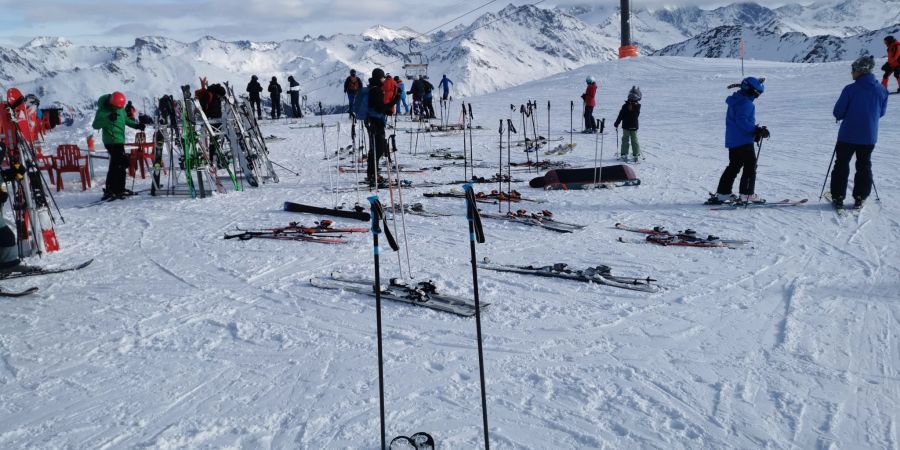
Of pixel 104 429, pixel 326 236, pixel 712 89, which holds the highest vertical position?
pixel 712 89

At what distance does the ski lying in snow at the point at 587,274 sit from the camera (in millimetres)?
5238

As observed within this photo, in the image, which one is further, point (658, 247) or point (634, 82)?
point (634, 82)

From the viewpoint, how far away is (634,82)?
88.4 feet

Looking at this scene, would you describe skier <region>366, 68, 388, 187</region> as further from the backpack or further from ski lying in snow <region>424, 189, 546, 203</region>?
the backpack

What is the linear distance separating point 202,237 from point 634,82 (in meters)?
23.3

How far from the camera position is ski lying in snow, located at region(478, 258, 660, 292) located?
5238mm

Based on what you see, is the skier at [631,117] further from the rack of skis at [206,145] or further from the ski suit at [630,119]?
the rack of skis at [206,145]

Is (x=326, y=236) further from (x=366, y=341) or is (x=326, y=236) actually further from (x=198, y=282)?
(x=366, y=341)

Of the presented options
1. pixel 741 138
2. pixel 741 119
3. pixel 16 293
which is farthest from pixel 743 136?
pixel 16 293

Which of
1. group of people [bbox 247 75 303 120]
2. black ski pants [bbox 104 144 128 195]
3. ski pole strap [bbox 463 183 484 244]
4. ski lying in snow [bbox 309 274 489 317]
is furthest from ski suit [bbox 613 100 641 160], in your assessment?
group of people [bbox 247 75 303 120]

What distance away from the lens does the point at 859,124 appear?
7.38 meters

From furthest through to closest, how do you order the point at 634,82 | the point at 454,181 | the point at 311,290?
1. the point at 634,82
2. the point at 454,181
3. the point at 311,290

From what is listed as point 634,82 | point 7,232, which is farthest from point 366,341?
point 634,82

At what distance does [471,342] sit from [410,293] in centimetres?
96
